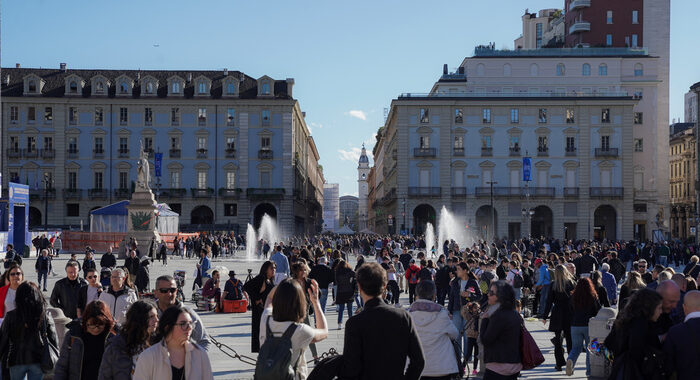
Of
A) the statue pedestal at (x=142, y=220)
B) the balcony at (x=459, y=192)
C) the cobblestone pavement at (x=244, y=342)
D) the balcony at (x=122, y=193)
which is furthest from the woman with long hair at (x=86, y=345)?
the balcony at (x=122, y=193)

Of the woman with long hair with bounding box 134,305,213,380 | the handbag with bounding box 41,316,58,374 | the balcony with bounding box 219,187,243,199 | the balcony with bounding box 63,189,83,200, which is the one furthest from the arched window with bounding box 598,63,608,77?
the woman with long hair with bounding box 134,305,213,380

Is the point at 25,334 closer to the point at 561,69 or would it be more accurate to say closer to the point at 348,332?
the point at 348,332

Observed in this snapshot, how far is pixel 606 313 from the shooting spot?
34.1 feet

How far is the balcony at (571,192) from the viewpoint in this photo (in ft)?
226

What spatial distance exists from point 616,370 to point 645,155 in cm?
7232

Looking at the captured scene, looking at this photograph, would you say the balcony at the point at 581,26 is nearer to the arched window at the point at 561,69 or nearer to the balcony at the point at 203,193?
the arched window at the point at 561,69

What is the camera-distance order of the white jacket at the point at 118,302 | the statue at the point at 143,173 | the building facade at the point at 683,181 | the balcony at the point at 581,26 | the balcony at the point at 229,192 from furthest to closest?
1. the building facade at the point at 683,181
2. the balcony at the point at 581,26
3. the balcony at the point at 229,192
4. the statue at the point at 143,173
5. the white jacket at the point at 118,302

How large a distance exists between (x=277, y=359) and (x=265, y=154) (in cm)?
6704

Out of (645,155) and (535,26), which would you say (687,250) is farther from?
(535,26)

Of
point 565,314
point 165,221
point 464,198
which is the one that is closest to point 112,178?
point 165,221

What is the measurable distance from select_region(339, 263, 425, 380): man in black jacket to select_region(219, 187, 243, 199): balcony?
66650 mm

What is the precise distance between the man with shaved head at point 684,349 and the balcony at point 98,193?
69.5m

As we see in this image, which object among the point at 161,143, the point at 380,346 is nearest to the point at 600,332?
the point at 380,346

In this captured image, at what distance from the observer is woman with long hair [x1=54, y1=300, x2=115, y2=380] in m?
6.05
